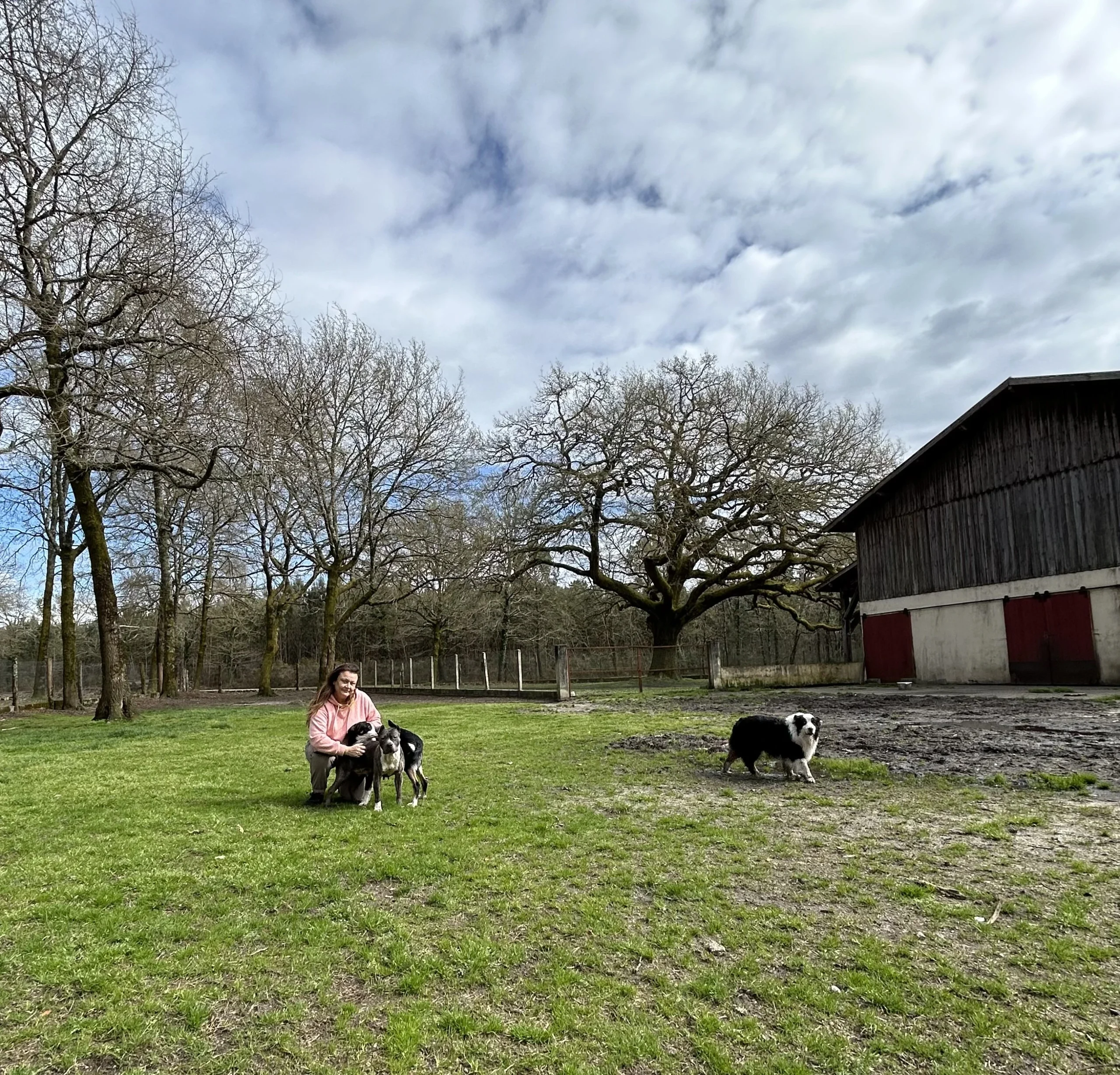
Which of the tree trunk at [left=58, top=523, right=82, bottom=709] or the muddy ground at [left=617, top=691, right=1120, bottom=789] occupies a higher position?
the tree trunk at [left=58, top=523, right=82, bottom=709]

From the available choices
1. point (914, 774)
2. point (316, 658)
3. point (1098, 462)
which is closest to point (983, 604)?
point (1098, 462)

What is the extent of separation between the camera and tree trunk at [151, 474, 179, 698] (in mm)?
24719

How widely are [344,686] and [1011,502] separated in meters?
20.5

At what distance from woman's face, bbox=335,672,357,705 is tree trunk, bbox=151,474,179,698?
19760 millimetres

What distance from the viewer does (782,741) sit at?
788 cm

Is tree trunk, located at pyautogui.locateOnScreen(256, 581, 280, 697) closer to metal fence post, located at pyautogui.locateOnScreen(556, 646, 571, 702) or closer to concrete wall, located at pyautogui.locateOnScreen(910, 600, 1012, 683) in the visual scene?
metal fence post, located at pyautogui.locateOnScreen(556, 646, 571, 702)

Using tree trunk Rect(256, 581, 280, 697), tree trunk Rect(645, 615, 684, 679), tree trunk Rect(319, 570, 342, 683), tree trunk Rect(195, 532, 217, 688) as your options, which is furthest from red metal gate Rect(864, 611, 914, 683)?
tree trunk Rect(195, 532, 217, 688)

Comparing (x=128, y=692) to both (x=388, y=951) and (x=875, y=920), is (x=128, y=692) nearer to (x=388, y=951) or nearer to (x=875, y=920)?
(x=388, y=951)

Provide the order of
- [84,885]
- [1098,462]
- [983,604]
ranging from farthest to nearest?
1. [983,604]
2. [1098,462]
3. [84,885]

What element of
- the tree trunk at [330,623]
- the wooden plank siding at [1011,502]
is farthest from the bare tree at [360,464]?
the wooden plank siding at [1011,502]

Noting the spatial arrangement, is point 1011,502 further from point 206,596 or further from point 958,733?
point 206,596

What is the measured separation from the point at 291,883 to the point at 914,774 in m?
6.36

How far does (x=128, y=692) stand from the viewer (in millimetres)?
17062

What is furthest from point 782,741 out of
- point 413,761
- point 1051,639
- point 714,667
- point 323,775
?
point 1051,639
